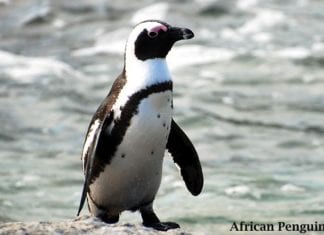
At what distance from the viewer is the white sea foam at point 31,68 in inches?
441

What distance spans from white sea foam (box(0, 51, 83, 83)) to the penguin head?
→ 633 cm

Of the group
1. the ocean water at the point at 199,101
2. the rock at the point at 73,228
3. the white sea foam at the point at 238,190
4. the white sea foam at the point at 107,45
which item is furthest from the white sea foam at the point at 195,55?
the rock at the point at 73,228

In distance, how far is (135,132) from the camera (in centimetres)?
472

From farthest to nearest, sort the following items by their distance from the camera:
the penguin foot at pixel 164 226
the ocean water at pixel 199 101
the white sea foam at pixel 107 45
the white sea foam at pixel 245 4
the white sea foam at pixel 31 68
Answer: the white sea foam at pixel 245 4 → the white sea foam at pixel 107 45 → the white sea foam at pixel 31 68 → the ocean water at pixel 199 101 → the penguin foot at pixel 164 226

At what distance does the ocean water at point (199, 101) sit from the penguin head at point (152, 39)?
6.15 ft

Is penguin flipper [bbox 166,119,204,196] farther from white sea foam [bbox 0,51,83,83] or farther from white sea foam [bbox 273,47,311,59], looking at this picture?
white sea foam [bbox 273,47,311,59]

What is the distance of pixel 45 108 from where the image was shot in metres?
10.2

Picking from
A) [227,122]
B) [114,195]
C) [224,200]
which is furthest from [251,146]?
[114,195]

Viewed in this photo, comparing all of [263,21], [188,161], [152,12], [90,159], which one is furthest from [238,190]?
[152,12]

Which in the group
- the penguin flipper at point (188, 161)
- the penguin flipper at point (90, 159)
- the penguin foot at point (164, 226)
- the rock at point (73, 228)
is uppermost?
the penguin flipper at point (188, 161)

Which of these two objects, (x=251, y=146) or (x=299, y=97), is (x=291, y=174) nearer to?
(x=251, y=146)

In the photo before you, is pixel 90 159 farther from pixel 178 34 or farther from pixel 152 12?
pixel 152 12

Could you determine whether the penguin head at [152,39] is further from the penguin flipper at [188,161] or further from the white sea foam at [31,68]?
the white sea foam at [31,68]

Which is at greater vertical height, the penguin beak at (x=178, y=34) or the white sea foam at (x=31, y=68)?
the white sea foam at (x=31, y=68)
